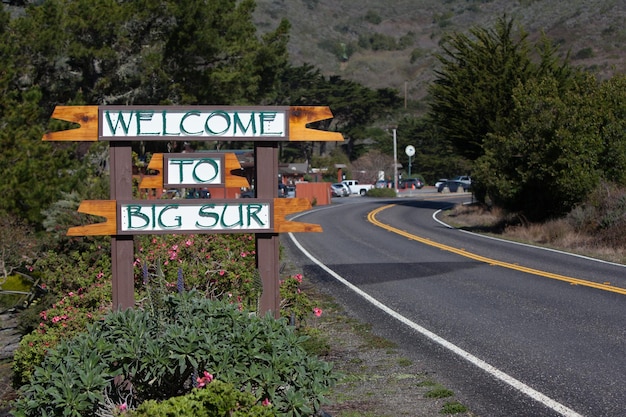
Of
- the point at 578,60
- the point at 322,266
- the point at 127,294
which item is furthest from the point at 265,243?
the point at 578,60

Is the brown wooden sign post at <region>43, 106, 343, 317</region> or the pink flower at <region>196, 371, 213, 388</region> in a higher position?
the brown wooden sign post at <region>43, 106, 343, 317</region>

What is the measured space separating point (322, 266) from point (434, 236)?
31.0ft

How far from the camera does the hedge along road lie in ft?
27.0

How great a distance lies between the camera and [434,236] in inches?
1166

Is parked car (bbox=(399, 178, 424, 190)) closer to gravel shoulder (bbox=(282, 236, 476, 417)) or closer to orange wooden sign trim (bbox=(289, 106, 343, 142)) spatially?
gravel shoulder (bbox=(282, 236, 476, 417))

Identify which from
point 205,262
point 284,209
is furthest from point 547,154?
point 284,209

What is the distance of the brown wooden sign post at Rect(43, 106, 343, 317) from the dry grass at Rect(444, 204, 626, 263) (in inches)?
578

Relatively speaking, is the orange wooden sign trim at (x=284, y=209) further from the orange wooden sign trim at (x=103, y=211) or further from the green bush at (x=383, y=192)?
the green bush at (x=383, y=192)

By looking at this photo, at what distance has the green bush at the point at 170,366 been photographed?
5.66 m

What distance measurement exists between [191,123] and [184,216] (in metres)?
0.89

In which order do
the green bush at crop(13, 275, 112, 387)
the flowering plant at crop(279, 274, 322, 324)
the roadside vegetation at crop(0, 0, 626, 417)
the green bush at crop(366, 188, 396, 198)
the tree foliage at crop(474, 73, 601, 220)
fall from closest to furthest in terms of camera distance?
the roadside vegetation at crop(0, 0, 626, 417)
the green bush at crop(13, 275, 112, 387)
the flowering plant at crop(279, 274, 322, 324)
the tree foliage at crop(474, 73, 601, 220)
the green bush at crop(366, 188, 396, 198)

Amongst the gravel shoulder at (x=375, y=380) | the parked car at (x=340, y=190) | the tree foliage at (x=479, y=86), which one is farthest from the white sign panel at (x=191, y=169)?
the parked car at (x=340, y=190)

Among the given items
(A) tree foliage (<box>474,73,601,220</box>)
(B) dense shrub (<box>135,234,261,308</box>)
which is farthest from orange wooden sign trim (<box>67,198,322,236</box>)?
(A) tree foliage (<box>474,73,601,220</box>)

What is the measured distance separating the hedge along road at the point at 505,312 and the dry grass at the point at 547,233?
1464mm
